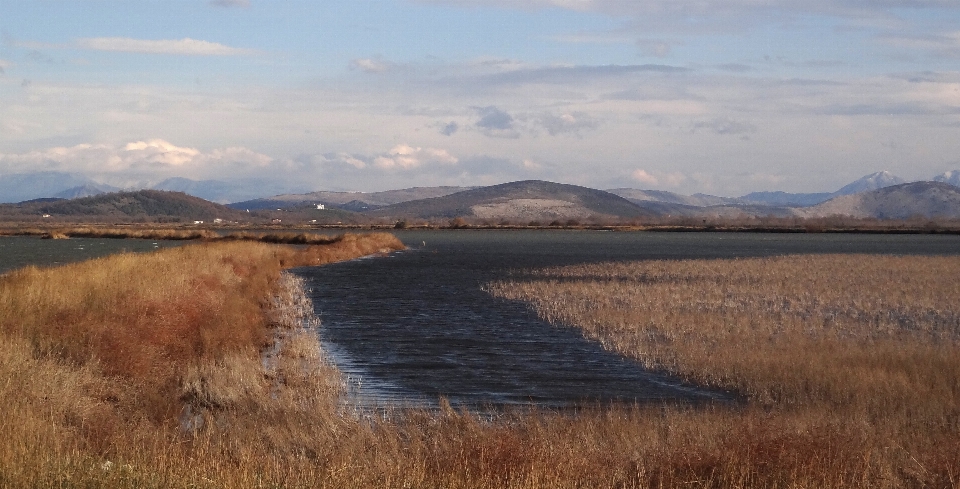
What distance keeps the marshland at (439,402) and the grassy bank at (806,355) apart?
0.22 ft

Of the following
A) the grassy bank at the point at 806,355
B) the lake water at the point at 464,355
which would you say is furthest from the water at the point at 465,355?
the grassy bank at the point at 806,355

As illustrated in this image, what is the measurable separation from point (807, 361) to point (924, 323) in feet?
29.6

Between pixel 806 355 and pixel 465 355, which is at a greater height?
pixel 806 355

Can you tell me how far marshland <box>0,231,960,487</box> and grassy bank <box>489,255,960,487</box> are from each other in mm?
66

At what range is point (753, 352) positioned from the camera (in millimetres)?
22891

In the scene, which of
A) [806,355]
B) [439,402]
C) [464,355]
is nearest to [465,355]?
[464,355]

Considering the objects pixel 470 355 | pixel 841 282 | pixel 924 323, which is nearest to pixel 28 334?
pixel 470 355

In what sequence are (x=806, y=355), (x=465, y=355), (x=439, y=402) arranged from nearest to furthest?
(x=439, y=402) → (x=806, y=355) → (x=465, y=355)

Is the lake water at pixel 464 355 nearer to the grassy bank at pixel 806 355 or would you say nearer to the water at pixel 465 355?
the water at pixel 465 355

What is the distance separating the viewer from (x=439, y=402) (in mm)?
18266

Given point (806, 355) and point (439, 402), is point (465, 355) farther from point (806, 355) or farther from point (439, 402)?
point (806, 355)

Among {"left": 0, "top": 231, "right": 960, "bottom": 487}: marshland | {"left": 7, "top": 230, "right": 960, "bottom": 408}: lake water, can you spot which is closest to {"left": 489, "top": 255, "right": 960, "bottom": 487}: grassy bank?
{"left": 0, "top": 231, "right": 960, "bottom": 487}: marshland

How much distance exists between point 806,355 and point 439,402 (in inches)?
360

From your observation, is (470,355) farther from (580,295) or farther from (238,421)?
(580,295)
